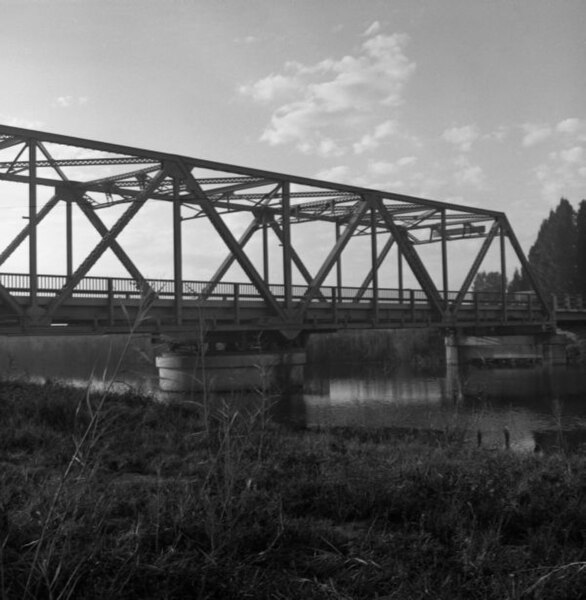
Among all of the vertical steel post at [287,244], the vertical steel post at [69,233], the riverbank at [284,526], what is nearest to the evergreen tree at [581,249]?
the vertical steel post at [287,244]

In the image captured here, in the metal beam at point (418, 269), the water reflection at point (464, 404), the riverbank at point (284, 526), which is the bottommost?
the water reflection at point (464, 404)

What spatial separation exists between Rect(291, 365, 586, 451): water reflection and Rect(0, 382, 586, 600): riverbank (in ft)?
12.1

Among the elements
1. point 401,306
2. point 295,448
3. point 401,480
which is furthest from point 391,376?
point 401,480

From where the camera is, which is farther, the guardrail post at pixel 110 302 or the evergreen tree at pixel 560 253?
the evergreen tree at pixel 560 253

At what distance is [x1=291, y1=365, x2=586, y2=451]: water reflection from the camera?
1595cm

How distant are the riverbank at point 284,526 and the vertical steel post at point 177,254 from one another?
19217 mm

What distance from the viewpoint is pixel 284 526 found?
16.0 feet

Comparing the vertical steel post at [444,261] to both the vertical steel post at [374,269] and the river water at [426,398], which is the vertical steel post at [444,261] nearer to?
the river water at [426,398]

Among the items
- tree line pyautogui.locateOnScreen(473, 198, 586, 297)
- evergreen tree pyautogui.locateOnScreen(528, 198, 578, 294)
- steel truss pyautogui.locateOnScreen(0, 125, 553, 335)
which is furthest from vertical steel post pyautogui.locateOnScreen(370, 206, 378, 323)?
evergreen tree pyautogui.locateOnScreen(528, 198, 578, 294)

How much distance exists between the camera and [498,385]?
3366cm

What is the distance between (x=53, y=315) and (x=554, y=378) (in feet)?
90.3

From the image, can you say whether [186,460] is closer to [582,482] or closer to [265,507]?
[265,507]

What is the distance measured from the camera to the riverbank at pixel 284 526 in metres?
3.79

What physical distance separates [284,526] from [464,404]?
790 inches
